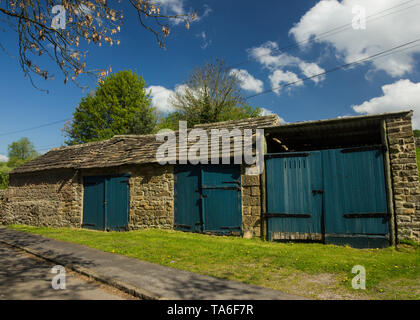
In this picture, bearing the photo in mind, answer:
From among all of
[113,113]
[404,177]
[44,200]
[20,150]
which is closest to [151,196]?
[44,200]

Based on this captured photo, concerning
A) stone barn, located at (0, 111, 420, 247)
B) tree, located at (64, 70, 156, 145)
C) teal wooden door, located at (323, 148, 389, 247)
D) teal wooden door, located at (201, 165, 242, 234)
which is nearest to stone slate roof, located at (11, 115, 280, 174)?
stone barn, located at (0, 111, 420, 247)

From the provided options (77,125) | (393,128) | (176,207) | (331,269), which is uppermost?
(77,125)

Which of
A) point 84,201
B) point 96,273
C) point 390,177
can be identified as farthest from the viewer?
point 84,201

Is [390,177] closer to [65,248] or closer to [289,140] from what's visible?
[289,140]

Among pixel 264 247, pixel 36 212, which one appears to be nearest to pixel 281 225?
pixel 264 247

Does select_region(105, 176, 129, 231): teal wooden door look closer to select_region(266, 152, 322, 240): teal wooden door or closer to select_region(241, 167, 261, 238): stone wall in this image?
select_region(241, 167, 261, 238): stone wall

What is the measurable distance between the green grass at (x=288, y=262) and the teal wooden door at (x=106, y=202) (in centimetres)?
278

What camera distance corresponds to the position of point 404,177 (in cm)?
787

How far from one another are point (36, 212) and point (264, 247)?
13.1m

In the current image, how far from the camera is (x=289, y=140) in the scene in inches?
456

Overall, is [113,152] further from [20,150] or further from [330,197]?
[20,150]

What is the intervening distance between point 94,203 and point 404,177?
12393mm

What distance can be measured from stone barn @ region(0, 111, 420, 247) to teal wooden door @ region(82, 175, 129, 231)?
45mm

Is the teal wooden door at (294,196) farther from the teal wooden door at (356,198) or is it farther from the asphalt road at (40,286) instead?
the asphalt road at (40,286)
